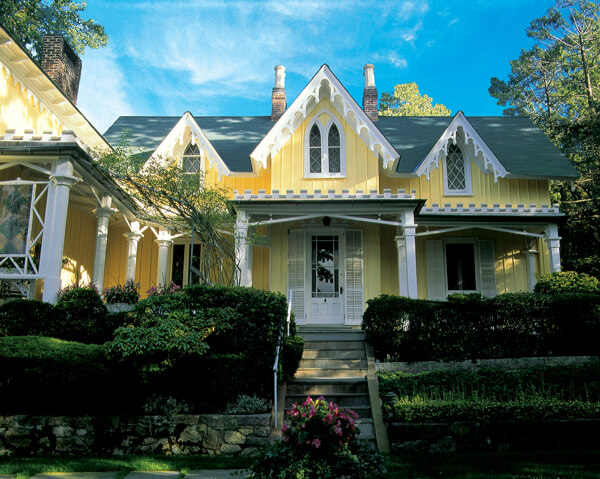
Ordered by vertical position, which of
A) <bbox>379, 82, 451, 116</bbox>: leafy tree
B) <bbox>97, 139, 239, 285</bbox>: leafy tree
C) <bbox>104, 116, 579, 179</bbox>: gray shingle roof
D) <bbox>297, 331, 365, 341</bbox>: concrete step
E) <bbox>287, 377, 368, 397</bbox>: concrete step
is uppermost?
<bbox>379, 82, 451, 116</bbox>: leafy tree

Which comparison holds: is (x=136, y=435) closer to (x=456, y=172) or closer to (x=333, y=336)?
(x=333, y=336)

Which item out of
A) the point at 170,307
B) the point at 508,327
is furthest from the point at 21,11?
the point at 508,327

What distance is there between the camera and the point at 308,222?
1528cm

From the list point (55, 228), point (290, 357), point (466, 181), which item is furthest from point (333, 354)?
point (466, 181)

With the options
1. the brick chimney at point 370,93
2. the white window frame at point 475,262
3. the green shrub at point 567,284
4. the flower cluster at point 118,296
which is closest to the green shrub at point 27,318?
the flower cluster at point 118,296

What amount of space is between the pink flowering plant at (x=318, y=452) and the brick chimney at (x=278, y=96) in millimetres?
16117

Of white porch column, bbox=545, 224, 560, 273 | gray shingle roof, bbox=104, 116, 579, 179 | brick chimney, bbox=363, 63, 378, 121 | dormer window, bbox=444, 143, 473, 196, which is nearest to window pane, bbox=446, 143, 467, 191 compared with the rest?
dormer window, bbox=444, 143, 473, 196

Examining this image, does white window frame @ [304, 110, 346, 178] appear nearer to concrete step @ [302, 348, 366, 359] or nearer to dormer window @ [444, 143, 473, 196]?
dormer window @ [444, 143, 473, 196]

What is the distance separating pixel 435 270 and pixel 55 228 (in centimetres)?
1046

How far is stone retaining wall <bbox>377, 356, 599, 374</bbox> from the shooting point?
9.98m

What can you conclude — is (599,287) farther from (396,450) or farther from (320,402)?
(320,402)

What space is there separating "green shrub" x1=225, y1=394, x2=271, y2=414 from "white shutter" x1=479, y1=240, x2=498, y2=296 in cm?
985

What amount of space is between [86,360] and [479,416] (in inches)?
228

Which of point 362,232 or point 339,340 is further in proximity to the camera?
point 362,232
